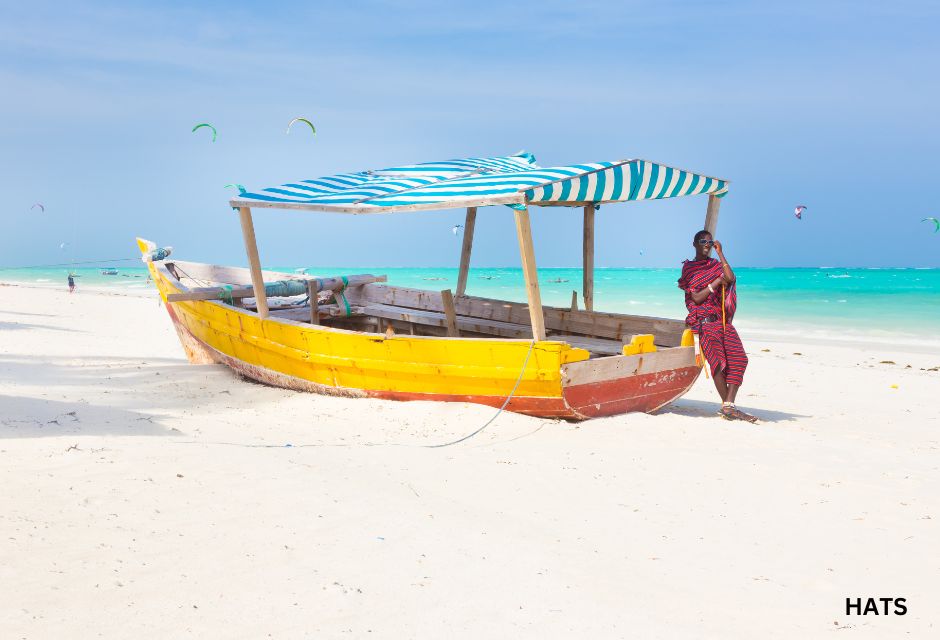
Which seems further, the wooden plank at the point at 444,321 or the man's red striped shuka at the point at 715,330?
the wooden plank at the point at 444,321

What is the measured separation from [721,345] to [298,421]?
378 cm

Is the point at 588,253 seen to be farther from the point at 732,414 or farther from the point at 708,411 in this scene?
the point at 732,414

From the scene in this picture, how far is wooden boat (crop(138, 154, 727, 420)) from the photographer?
6.52 meters

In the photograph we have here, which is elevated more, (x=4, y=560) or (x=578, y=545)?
(x=4, y=560)

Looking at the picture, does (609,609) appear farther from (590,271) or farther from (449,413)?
(590,271)

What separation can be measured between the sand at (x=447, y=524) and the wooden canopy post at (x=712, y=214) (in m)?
2.01

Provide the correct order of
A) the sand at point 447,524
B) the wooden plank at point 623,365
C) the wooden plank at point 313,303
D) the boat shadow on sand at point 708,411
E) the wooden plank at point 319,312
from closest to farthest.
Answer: the sand at point 447,524, the wooden plank at point 623,365, the boat shadow on sand at point 708,411, the wooden plank at point 313,303, the wooden plank at point 319,312

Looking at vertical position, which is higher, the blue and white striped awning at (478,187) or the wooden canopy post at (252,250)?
the blue and white striped awning at (478,187)

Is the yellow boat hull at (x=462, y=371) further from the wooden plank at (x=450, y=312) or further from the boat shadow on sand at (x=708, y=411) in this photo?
the wooden plank at (x=450, y=312)

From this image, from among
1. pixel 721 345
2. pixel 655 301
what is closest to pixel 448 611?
pixel 721 345

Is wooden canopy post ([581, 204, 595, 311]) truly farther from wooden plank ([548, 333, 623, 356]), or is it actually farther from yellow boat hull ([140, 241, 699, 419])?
yellow boat hull ([140, 241, 699, 419])

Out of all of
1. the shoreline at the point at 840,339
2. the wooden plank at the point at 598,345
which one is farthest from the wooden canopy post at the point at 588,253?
the shoreline at the point at 840,339

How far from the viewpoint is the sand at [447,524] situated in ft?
10.1

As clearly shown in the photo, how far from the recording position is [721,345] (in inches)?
280
